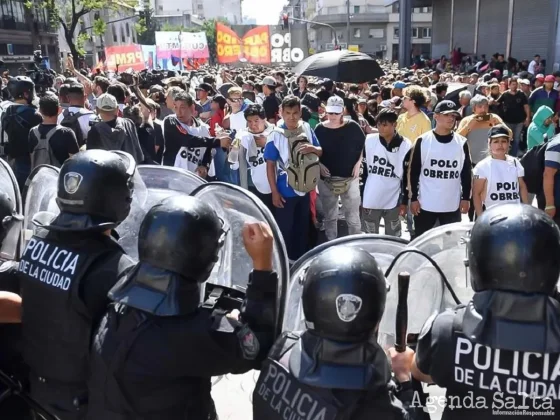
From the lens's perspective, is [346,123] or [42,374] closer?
[42,374]

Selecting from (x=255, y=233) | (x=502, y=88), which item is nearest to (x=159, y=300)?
(x=255, y=233)

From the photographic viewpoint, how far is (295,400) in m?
1.76

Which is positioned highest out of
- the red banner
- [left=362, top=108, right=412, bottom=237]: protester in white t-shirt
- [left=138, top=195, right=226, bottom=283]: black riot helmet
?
the red banner

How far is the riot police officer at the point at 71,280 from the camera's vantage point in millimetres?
2170

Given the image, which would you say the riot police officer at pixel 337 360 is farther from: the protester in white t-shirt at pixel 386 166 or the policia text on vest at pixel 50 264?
the protester in white t-shirt at pixel 386 166

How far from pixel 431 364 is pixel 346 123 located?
4236mm

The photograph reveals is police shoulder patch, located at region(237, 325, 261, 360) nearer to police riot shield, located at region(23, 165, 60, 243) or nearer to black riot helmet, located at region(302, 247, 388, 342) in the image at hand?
black riot helmet, located at region(302, 247, 388, 342)

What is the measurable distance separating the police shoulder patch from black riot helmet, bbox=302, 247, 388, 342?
21 cm

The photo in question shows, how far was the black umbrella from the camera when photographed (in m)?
8.04

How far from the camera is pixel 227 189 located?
2.72 metres

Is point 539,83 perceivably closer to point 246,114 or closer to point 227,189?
point 246,114

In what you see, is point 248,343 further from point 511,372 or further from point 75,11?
point 75,11

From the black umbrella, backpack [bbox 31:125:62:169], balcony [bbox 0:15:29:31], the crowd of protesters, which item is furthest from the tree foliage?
backpack [bbox 31:125:62:169]

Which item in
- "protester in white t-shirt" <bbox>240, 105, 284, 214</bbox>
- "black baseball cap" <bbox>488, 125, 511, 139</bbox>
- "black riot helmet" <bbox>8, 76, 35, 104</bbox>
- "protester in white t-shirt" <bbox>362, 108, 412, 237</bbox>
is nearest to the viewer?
"black baseball cap" <bbox>488, 125, 511, 139</bbox>
